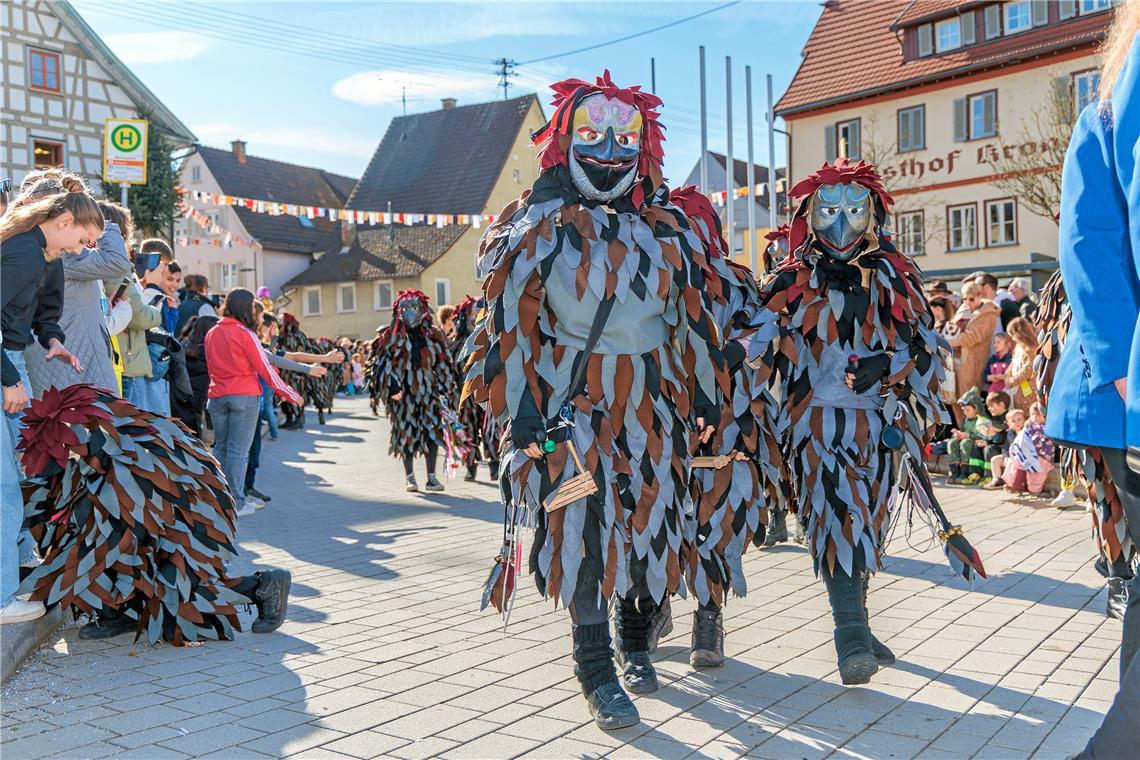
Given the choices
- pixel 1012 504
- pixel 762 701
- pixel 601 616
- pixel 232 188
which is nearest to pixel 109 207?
pixel 601 616

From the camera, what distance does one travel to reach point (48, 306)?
5305 mm

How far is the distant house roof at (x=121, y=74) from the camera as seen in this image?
3045 centimetres

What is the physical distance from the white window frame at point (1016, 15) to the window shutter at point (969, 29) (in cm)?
87

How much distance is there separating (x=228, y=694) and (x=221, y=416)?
5.21 metres

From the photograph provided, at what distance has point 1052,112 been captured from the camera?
24562 millimetres

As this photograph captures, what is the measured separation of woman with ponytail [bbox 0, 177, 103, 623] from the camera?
458 cm

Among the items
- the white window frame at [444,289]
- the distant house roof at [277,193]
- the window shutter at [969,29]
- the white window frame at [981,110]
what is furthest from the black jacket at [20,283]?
the distant house roof at [277,193]

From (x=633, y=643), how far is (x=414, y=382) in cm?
730

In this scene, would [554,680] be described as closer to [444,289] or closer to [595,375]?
[595,375]

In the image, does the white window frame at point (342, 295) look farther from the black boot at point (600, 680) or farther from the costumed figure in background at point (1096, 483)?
the black boot at point (600, 680)

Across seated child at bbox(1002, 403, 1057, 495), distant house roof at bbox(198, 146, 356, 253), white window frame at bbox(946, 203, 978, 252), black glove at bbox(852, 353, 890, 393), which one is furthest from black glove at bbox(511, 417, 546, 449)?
distant house roof at bbox(198, 146, 356, 253)

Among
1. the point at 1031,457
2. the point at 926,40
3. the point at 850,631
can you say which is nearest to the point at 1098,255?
the point at 850,631

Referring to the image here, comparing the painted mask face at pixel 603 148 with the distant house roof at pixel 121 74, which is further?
the distant house roof at pixel 121 74

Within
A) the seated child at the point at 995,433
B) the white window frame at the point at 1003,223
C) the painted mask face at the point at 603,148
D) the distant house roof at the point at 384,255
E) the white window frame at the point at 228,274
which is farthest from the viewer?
the white window frame at the point at 228,274
